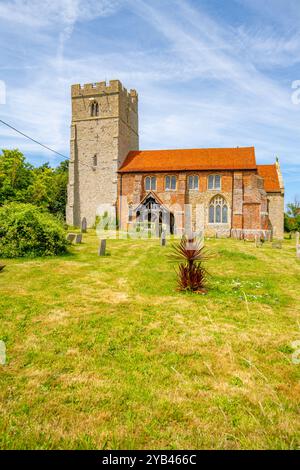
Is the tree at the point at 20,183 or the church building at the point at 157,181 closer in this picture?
the church building at the point at 157,181

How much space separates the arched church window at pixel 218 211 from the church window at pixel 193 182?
8.01 ft

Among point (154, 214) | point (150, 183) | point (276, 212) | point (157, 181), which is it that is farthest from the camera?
point (276, 212)

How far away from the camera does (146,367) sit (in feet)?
15.7

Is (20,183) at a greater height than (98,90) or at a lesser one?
lesser

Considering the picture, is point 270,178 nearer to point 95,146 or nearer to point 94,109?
point 95,146

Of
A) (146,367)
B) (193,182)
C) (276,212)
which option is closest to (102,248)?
(146,367)

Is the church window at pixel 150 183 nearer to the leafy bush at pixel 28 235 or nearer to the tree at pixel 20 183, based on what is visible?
the tree at pixel 20 183

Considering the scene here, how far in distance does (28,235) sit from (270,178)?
29.4 metres

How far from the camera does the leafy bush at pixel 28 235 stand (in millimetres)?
13844

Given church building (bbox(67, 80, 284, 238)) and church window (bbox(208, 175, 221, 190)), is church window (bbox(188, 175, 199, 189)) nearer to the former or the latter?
church building (bbox(67, 80, 284, 238))

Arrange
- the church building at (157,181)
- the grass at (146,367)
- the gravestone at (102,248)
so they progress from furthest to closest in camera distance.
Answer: the church building at (157,181), the gravestone at (102,248), the grass at (146,367)

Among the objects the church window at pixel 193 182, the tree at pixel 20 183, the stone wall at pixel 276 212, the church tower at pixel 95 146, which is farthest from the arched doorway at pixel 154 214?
the stone wall at pixel 276 212

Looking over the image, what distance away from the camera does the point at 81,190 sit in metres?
36.1

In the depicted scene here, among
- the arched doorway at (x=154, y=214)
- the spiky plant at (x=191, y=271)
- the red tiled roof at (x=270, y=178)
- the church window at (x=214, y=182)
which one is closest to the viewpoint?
the spiky plant at (x=191, y=271)
